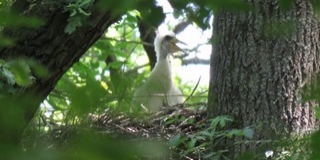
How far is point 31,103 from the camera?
155cm

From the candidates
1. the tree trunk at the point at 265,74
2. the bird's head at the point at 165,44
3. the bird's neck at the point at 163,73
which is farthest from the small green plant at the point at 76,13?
the bird's head at the point at 165,44

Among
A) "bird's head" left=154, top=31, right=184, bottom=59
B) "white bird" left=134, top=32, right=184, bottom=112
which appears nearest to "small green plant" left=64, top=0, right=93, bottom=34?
"white bird" left=134, top=32, right=184, bottom=112

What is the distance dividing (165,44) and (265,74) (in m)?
2.98

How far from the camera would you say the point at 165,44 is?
735 cm

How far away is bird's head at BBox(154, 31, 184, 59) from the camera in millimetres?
7314

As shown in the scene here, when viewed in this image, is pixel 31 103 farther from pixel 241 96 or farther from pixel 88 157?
pixel 241 96

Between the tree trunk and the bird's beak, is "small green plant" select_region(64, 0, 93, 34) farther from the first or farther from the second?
the bird's beak

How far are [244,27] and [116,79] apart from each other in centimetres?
314

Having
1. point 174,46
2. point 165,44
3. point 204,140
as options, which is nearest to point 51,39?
point 204,140

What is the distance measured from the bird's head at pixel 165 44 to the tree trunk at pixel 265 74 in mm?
2711

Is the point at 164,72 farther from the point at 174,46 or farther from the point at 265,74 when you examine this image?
the point at 265,74

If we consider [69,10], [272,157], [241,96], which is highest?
[69,10]

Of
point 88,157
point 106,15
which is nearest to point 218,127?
point 106,15

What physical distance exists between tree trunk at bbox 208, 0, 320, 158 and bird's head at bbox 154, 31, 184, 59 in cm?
271
